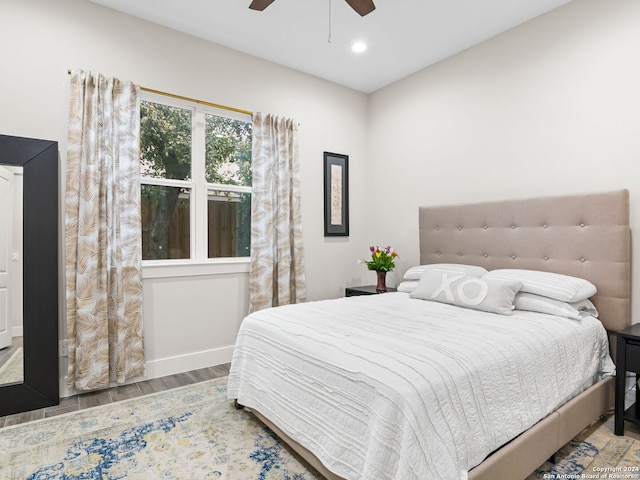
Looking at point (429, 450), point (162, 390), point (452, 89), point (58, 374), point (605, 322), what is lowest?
point (162, 390)

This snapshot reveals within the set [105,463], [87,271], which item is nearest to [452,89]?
[87,271]

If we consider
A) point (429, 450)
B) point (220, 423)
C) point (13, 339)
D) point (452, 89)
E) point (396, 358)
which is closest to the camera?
point (429, 450)

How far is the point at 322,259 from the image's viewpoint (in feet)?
13.7

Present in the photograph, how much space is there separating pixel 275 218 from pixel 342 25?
1.79 meters

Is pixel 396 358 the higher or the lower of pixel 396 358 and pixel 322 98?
the lower

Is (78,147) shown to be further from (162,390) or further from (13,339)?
(162,390)

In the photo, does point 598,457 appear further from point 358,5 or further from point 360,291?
A: point 358,5

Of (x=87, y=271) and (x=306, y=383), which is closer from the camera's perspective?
(x=306, y=383)

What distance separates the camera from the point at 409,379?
1.40m

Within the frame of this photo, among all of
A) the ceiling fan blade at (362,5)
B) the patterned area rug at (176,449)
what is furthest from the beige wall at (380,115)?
the ceiling fan blade at (362,5)

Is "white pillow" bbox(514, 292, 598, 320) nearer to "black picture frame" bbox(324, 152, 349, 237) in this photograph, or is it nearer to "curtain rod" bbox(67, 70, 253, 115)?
"black picture frame" bbox(324, 152, 349, 237)

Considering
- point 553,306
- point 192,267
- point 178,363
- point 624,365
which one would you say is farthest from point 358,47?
point 178,363

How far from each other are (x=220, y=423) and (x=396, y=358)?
1.37m

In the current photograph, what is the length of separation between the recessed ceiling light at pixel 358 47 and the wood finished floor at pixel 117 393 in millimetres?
3144
